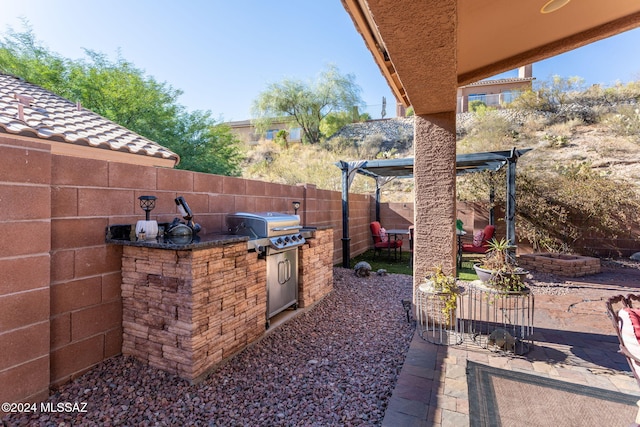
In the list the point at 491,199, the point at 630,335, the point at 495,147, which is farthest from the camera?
the point at 495,147

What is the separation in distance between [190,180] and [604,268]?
9.06 meters

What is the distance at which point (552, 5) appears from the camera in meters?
2.28

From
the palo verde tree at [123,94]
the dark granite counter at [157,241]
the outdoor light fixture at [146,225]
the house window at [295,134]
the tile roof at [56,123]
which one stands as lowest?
the dark granite counter at [157,241]

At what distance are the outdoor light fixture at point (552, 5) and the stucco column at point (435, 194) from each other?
127 centimetres

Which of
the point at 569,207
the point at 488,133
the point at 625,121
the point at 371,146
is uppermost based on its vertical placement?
the point at 371,146

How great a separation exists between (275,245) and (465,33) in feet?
9.16

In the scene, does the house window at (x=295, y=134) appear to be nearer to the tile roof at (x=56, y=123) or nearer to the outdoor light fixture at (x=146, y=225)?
the tile roof at (x=56, y=123)

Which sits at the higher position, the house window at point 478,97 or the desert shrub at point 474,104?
the house window at point 478,97

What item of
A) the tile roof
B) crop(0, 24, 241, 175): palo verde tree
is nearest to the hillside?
crop(0, 24, 241, 175): palo verde tree

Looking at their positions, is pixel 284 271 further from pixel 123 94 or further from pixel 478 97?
pixel 478 97

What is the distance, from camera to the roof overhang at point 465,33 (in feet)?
5.73

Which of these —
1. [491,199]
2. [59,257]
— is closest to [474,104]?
[491,199]

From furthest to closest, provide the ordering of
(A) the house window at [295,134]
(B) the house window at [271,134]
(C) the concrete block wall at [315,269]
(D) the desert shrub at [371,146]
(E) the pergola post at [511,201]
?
(B) the house window at [271,134] → (A) the house window at [295,134] → (D) the desert shrub at [371,146] → (E) the pergola post at [511,201] → (C) the concrete block wall at [315,269]

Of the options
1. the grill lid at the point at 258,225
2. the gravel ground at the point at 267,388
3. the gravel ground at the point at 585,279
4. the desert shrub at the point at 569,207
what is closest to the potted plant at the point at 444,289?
the gravel ground at the point at 267,388
